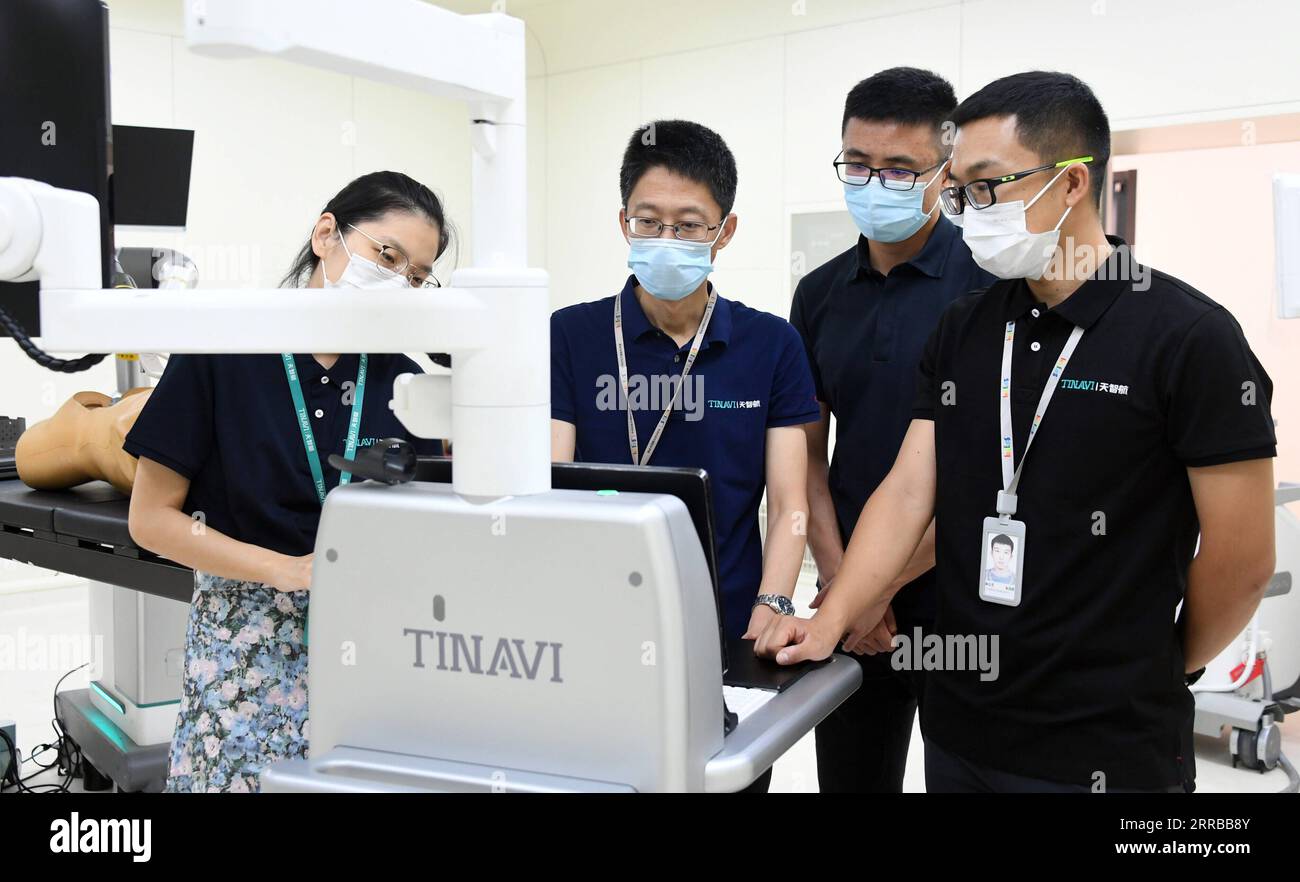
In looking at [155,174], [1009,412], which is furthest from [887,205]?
[155,174]

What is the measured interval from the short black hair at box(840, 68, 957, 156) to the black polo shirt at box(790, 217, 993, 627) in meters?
0.22

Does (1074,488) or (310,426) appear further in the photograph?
(310,426)

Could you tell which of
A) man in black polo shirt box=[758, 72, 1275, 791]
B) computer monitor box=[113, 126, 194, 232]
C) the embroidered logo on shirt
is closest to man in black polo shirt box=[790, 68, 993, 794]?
man in black polo shirt box=[758, 72, 1275, 791]

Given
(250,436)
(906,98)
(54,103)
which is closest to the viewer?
(54,103)

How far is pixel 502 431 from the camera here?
83 cm

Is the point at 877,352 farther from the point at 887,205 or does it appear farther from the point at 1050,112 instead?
the point at 1050,112

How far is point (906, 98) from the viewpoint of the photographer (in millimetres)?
2012

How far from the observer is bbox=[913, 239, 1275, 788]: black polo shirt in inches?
53.2

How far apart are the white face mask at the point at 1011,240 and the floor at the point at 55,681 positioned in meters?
1.90

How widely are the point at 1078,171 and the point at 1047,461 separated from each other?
0.40 metres

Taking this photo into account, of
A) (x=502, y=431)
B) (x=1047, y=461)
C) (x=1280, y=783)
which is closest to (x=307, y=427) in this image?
(x=502, y=431)

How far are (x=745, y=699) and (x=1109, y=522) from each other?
58 cm

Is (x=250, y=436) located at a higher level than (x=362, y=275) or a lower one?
lower

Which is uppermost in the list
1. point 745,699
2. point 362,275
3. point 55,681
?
point 362,275
